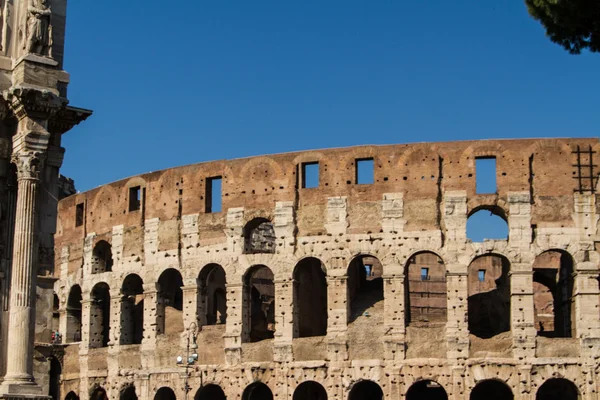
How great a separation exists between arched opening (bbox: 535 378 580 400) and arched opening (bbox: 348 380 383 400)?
5284 millimetres

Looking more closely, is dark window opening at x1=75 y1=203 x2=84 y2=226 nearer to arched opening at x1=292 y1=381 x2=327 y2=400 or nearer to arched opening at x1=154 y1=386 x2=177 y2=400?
arched opening at x1=154 y1=386 x2=177 y2=400

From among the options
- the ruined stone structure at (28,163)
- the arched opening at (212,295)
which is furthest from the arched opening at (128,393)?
the ruined stone structure at (28,163)

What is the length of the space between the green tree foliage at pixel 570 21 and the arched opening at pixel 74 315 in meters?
26.5

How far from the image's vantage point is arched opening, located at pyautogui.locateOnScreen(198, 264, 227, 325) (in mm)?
38219

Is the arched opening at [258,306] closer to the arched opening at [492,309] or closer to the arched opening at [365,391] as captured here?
the arched opening at [365,391]

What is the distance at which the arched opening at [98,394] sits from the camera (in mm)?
40188

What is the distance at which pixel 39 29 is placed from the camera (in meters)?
19.9

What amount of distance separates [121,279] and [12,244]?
803 inches

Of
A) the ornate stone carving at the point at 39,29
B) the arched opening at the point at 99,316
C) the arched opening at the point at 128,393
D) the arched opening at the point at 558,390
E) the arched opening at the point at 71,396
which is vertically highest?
the ornate stone carving at the point at 39,29

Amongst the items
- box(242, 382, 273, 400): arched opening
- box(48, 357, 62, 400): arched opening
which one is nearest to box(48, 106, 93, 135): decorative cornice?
box(242, 382, 273, 400): arched opening

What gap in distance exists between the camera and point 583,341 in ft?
112

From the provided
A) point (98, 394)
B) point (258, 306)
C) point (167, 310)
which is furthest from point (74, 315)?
point (258, 306)

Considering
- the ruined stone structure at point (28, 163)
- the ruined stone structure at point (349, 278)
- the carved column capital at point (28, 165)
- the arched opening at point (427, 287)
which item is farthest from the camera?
the arched opening at point (427, 287)

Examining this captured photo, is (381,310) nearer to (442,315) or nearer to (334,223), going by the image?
(334,223)
